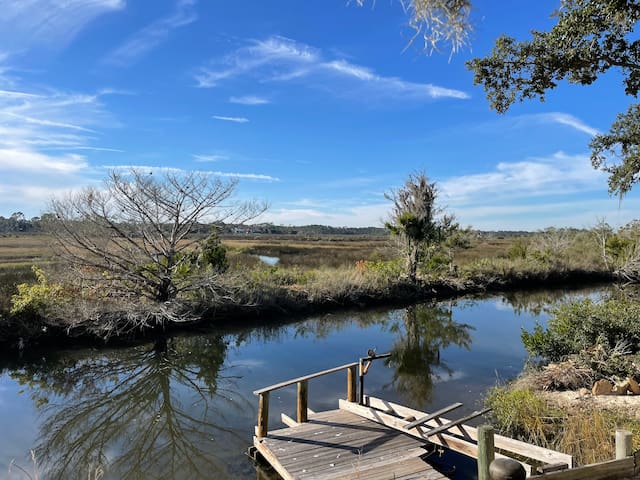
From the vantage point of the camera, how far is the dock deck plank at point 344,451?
465 cm

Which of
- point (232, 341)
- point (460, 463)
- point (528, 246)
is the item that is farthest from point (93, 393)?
point (528, 246)

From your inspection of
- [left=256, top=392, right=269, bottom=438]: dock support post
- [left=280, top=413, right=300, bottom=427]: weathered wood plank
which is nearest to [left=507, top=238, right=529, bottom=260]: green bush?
[left=280, top=413, right=300, bottom=427]: weathered wood plank

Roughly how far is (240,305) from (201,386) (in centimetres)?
587

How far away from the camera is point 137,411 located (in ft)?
26.2

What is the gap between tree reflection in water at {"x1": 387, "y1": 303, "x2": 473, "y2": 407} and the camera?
28.8 ft

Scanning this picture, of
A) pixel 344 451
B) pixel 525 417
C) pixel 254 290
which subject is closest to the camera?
pixel 344 451

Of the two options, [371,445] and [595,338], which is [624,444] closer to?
[371,445]

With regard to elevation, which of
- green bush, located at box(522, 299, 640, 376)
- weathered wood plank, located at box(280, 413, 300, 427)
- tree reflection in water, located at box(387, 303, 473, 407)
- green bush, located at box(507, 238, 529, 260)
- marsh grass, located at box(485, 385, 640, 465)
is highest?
green bush, located at box(507, 238, 529, 260)

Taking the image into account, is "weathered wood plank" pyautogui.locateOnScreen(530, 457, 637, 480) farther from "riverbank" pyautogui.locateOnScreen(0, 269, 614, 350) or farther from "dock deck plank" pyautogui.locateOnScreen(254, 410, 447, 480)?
"riverbank" pyautogui.locateOnScreen(0, 269, 614, 350)

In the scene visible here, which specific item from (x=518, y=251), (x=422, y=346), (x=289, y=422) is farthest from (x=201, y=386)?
(x=518, y=251)

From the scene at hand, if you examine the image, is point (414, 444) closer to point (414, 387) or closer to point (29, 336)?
point (414, 387)

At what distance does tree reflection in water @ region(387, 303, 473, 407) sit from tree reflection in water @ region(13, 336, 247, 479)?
3.41 meters

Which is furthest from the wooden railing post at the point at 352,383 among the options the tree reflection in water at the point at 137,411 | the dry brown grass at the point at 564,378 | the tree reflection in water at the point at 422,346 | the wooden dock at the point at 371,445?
the dry brown grass at the point at 564,378

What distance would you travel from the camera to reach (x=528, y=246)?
28.7 meters
